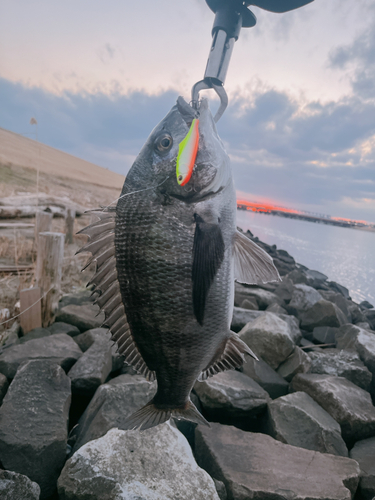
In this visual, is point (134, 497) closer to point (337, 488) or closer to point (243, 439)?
point (243, 439)

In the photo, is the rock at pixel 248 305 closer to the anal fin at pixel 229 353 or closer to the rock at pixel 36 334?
the rock at pixel 36 334

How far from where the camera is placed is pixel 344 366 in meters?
4.43

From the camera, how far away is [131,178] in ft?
4.51

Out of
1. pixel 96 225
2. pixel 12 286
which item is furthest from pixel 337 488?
pixel 12 286

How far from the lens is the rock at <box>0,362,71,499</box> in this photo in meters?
2.57

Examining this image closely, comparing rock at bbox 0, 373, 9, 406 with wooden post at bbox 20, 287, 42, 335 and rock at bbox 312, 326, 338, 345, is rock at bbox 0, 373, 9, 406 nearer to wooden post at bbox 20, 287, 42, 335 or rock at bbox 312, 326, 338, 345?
wooden post at bbox 20, 287, 42, 335

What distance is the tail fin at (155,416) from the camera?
1.49 metres

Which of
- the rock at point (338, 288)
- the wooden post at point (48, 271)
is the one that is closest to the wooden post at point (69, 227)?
the wooden post at point (48, 271)

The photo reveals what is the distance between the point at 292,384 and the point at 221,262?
342 cm

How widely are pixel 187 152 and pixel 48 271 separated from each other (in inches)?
186

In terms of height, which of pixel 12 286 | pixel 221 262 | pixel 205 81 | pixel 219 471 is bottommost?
pixel 12 286

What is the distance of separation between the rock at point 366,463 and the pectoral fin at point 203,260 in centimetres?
278

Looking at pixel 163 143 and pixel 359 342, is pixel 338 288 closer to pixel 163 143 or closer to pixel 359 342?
pixel 359 342

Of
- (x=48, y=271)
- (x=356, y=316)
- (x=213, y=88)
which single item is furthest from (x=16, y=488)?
(x=356, y=316)
